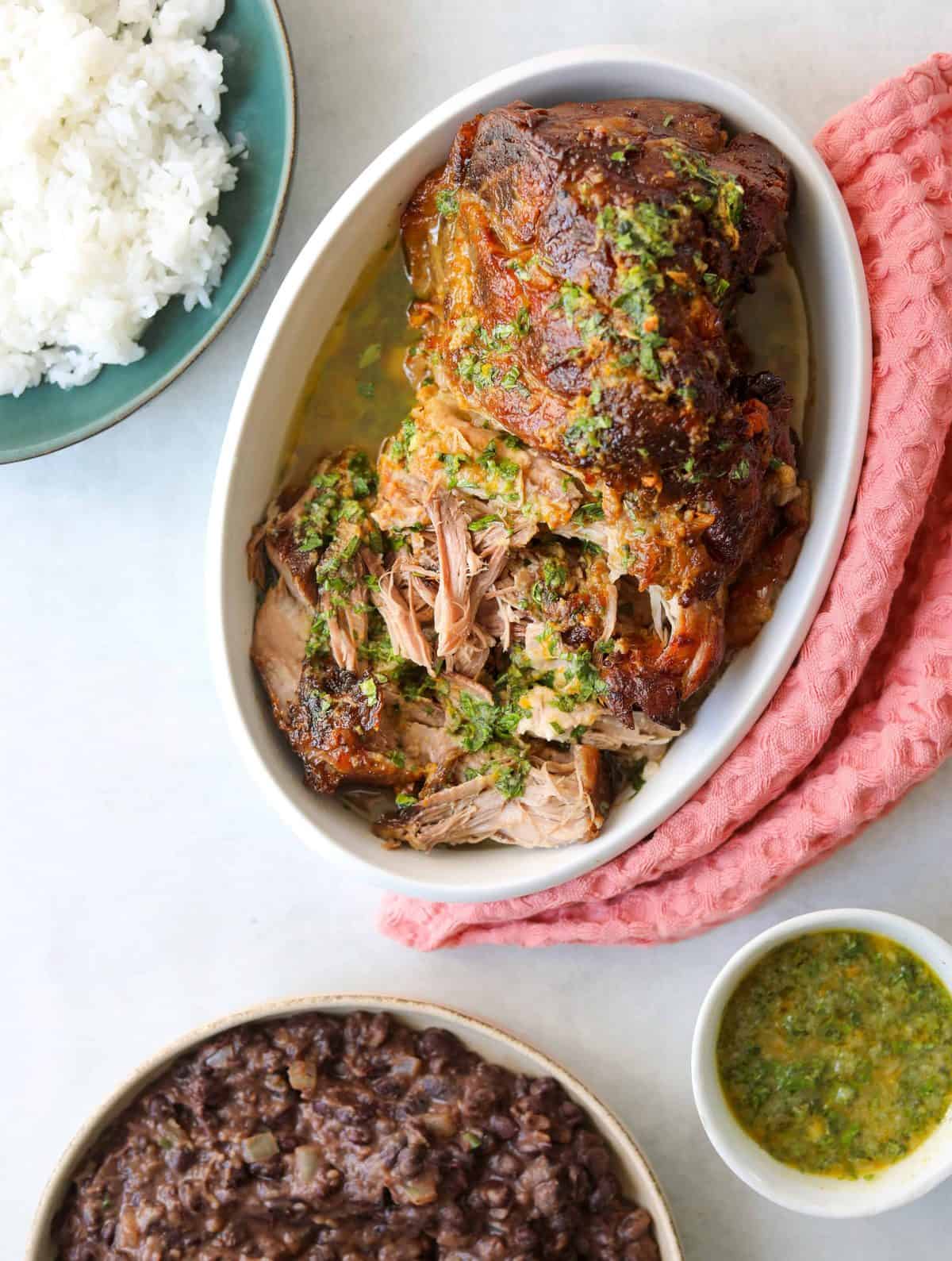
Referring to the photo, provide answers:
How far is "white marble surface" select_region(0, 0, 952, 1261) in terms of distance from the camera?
2.86 m

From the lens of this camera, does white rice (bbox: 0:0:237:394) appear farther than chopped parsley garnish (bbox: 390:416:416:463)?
Yes

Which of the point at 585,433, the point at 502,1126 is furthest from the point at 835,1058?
the point at 585,433

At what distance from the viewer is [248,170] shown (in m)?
2.73

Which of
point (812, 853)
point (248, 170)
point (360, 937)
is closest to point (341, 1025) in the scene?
point (360, 937)

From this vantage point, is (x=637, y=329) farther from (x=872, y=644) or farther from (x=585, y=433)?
(x=872, y=644)

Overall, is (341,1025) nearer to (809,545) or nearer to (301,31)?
(809,545)

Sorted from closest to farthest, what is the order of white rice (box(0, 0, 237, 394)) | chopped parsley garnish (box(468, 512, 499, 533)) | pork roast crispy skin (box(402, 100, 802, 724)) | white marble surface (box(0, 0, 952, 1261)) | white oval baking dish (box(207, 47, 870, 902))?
pork roast crispy skin (box(402, 100, 802, 724)), white oval baking dish (box(207, 47, 870, 902)), chopped parsley garnish (box(468, 512, 499, 533)), white rice (box(0, 0, 237, 394)), white marble surface (box(0, 0, 952, 1261))

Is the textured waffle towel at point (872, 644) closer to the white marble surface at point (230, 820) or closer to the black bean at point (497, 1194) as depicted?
the white marble surface at point (230, 820)

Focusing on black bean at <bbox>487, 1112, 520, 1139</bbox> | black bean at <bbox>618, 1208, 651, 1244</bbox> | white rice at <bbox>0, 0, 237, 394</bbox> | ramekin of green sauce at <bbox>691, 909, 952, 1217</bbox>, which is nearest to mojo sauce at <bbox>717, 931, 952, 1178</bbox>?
ramekin of green sauce at <bbox>691, 909, 952, 1217</bbox>

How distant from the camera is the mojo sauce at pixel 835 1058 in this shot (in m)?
2.73

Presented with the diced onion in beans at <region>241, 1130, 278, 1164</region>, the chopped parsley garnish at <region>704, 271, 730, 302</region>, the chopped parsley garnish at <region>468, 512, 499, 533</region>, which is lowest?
the diced onion in beans at <region>241, 1130, 278, 1164</region>

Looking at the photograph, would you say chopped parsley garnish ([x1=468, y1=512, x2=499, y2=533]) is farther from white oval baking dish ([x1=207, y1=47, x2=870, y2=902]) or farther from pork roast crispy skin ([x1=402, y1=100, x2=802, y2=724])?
white oval baking dish ([x1=207, y1=47, x2=870, y2=902])

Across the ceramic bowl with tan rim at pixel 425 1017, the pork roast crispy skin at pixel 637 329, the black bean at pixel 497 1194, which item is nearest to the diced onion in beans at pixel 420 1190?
the black bean at pixel 497 1194

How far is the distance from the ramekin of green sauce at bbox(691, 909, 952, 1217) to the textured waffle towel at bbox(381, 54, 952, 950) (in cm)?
23
